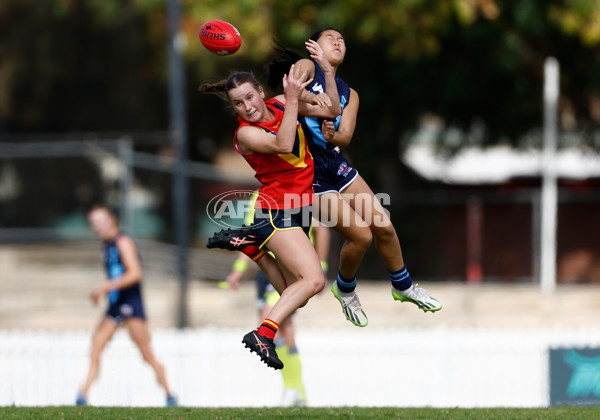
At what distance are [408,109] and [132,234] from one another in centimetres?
849

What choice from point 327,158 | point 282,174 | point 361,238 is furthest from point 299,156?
point 361,238

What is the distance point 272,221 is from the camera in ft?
22.3

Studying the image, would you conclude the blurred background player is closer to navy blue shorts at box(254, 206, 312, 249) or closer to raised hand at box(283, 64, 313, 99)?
navy blue shorts at box(254, 206, 312, 249)

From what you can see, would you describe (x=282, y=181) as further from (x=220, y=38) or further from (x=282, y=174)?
(x=220, y=38)

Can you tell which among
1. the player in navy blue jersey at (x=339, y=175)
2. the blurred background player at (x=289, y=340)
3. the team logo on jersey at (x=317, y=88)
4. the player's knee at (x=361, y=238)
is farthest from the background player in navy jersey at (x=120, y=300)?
the team logo on jersey at (x=317, y=88)

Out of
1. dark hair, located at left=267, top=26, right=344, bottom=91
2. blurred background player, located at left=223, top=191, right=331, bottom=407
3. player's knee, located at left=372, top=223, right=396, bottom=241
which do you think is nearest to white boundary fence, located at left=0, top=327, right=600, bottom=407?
blurred background player, located at left=223, top=191, right=331, bottom=407

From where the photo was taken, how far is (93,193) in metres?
17.4

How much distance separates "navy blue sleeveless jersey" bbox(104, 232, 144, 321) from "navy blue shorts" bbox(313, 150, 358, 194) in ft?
13.8

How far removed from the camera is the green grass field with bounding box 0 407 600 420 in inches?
310

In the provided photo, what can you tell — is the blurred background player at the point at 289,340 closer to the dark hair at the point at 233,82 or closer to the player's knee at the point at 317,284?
the dark hair at the point at 233,82

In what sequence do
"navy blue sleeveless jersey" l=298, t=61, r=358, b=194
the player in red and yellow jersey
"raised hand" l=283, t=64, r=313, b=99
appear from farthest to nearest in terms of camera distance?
1. "navy blue sleeveless jersey" l=298, t=61, r=358, b=194
2. the player in red and yellow jersey
3. "raised hand" l=283, t=64, r=313, b=99

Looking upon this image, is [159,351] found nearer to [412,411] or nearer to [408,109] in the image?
[412,411]

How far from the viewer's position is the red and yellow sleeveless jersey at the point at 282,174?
267 inches

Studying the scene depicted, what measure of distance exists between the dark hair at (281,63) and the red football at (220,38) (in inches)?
16.4
